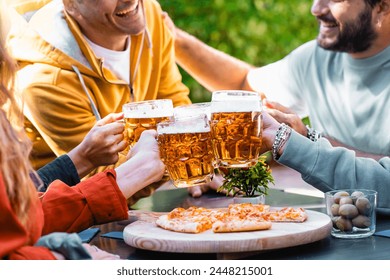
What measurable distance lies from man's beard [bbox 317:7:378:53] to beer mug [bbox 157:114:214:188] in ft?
5.26

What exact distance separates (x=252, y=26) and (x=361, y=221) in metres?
2.50

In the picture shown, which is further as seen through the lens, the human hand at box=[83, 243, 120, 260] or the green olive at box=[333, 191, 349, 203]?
the green olive at box=[333, 191, 349, 203]

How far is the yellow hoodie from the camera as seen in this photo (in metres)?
3.21

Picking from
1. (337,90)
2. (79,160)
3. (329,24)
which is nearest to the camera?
(79,160)

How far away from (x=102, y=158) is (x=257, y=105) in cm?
75

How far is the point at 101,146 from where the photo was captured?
2.68 meters

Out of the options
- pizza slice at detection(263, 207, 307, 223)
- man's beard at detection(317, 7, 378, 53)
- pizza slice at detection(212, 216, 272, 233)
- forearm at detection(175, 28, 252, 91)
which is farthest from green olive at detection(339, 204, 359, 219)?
forearm at detection(175, 28, 252, 91)

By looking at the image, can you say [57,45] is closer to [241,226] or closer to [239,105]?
[239,105]

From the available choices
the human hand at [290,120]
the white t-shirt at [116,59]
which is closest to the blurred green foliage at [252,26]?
the white t-shirt at [116,59]

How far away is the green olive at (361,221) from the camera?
223cm

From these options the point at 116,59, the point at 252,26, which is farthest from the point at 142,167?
the point at 252,26

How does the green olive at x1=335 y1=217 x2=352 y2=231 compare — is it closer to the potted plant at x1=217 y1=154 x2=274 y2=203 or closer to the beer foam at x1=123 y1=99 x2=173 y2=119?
the potted plant at x1=217 y1=154 x2=274 y2=203

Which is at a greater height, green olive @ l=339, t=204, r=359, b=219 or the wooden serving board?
green olive @ l=339, t=204, r=359, b=219
